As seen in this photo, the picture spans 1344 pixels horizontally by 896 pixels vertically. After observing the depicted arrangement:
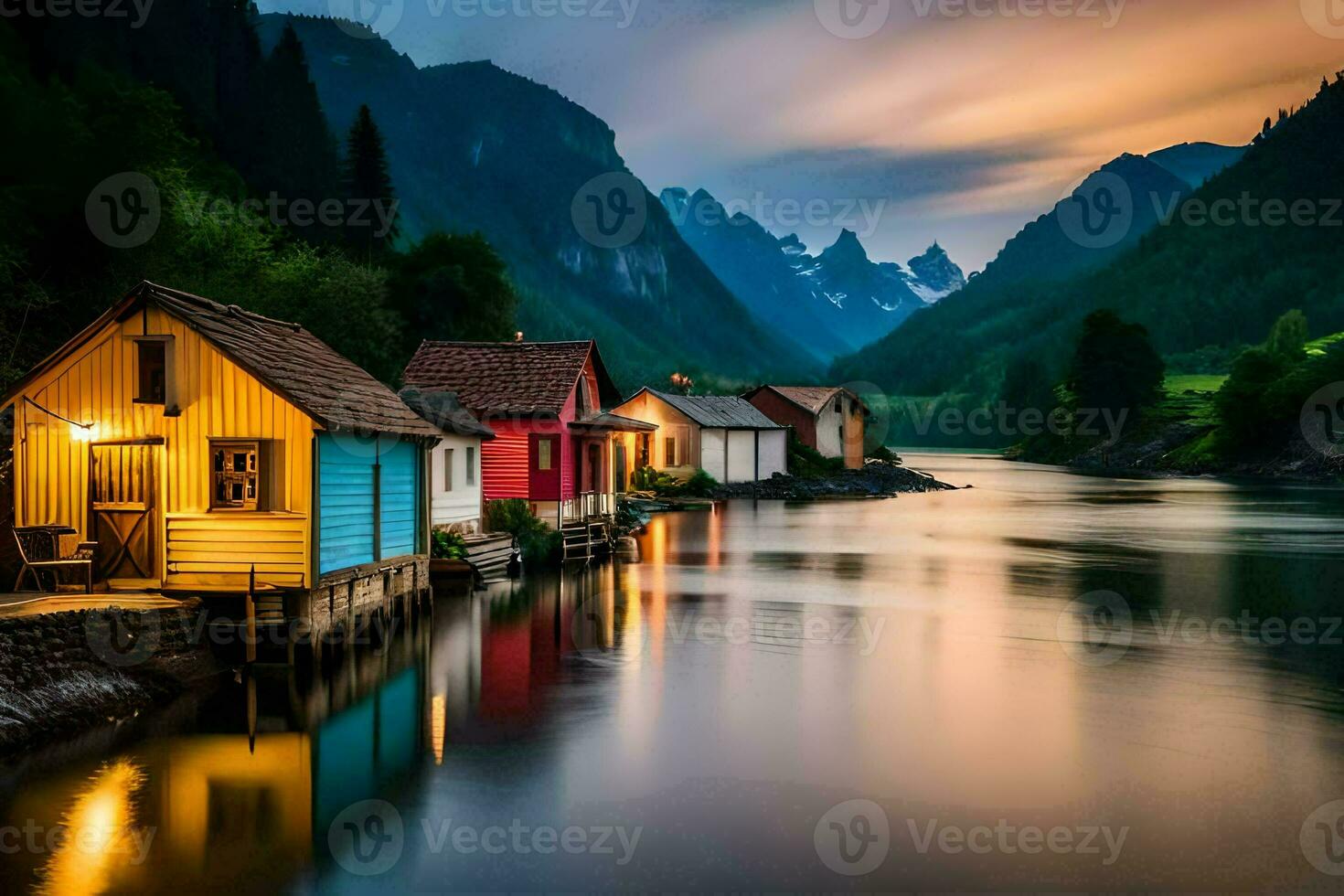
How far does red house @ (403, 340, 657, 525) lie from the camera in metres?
37.0

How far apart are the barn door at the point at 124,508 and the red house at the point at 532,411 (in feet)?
55.5

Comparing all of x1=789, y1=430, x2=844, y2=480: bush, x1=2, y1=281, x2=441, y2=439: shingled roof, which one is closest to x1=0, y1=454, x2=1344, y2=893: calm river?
x1=2, y1=281, x2=441, y2=439: shingled roof

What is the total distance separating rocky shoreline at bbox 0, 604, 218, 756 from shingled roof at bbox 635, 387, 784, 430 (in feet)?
178

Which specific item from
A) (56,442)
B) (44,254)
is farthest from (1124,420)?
(56,442)

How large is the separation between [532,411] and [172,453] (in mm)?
18009

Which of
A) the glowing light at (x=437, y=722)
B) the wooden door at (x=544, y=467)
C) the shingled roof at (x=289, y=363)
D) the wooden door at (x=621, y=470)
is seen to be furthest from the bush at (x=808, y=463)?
the glowing light at (x=437, y=722)

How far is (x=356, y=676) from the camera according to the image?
1972 centimetres

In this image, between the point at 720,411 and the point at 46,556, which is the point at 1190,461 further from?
the point at 46,556

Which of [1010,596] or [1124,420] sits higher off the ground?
[1124,420]

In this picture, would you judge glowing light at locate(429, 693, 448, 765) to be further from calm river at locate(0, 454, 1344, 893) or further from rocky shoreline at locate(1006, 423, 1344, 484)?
rocky shoreline at locate(1006, 423, 1344, 484)

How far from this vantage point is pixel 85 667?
15945 millimetres

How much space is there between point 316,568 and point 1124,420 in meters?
131

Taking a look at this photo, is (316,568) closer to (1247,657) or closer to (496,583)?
(496,583)

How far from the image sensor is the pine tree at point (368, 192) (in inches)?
3100
